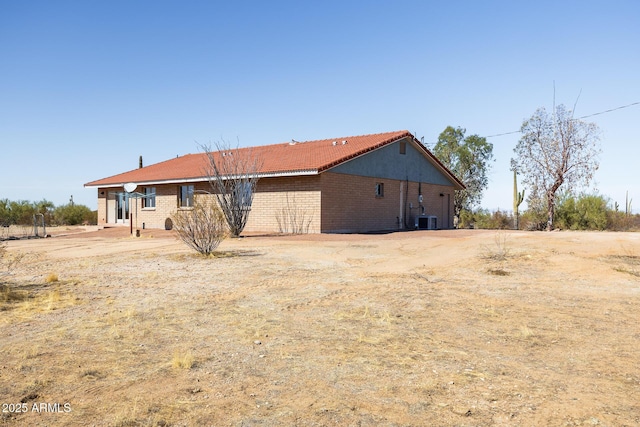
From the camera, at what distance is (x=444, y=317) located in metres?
6.06

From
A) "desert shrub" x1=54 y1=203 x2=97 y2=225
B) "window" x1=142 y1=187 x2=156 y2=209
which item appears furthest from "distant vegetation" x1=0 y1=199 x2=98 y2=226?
"window" x1=142 y1=187 x2=156 y2=209

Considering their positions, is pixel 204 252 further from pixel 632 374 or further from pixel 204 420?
pixel 632 374

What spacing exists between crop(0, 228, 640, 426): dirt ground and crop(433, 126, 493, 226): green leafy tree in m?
26.5

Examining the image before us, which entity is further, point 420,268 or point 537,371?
point 420,268

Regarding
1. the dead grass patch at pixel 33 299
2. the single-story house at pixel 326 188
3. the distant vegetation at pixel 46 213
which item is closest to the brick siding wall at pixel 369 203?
the single-story house at pixel 326 188

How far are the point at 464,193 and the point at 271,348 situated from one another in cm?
3335

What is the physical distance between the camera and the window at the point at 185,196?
84.7ft

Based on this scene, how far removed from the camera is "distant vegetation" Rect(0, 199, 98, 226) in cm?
3162

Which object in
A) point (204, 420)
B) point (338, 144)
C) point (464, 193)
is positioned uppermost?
point (338, 144)

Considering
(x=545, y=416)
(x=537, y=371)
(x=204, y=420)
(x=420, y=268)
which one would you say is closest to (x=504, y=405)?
(x=545, y=416)

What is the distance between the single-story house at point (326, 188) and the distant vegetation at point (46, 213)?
Answer: 555 centimetres

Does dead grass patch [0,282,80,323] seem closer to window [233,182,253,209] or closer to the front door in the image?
window [233,182,253,209]

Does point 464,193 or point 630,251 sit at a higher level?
point 464,193

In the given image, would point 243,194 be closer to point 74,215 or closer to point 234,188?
point 234,188
